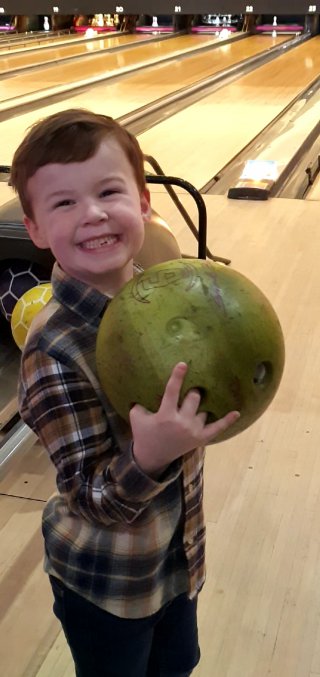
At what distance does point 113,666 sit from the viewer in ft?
3.12

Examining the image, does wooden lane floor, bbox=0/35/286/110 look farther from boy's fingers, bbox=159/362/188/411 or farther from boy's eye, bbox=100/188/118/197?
boy's fingers, bbox=159/362/188/411

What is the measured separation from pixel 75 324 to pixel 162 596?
14.2 inches

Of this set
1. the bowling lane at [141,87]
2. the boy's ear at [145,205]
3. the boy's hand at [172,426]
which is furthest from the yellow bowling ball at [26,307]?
the bowling lane at [141,87]

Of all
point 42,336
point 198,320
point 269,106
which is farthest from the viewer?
point 269,106

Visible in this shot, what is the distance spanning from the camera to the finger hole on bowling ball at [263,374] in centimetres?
74

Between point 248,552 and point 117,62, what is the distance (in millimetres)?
7270

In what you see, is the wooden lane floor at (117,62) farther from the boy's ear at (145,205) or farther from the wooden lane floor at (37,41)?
the boy's ear at (145,205)

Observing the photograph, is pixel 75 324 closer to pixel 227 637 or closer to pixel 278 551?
pixel 227 637

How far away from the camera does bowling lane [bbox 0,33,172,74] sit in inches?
313

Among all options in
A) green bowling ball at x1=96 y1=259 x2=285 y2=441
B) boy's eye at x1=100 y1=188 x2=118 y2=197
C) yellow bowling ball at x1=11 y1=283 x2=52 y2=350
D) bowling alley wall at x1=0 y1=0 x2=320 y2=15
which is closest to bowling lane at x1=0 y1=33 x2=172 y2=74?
bowling alley wall at x1=0 y1=0 x2=320 y2=15

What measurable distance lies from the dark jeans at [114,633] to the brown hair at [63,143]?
1.56ft

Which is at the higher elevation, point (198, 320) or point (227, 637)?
point (198, 320)

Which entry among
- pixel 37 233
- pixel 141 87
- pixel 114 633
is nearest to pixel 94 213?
pixel 37 233

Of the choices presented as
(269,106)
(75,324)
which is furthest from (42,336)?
(269,106)
